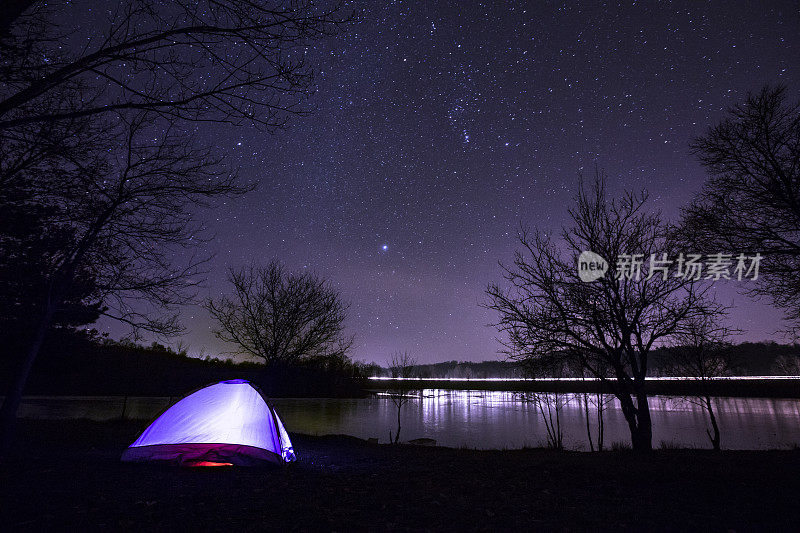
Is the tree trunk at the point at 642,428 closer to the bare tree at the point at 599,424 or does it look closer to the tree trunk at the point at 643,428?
the tree trunk at the point at 643,428

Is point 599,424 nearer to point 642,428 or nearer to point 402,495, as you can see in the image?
point 642,428

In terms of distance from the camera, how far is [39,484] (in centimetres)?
595

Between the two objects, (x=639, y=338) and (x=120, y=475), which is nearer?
(x=120, y=475)

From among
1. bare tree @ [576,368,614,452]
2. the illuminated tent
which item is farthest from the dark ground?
bare tree @ [576,368,614,452]

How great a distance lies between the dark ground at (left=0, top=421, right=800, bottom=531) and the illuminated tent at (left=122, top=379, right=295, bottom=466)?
342mm

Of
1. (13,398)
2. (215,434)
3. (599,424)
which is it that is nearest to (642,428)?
(215,434)

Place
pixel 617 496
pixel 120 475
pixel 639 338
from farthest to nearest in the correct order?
pixel 639 338 < pixel 120 475 < pixel 617 496

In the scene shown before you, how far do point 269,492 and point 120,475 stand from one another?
325 cm

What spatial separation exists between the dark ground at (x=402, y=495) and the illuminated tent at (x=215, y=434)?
342 mm

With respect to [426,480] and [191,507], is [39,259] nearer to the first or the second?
[191,507]

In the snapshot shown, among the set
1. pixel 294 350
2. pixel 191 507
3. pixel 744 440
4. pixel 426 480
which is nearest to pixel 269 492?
pixel 191 507

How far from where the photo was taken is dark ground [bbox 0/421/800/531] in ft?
14.6

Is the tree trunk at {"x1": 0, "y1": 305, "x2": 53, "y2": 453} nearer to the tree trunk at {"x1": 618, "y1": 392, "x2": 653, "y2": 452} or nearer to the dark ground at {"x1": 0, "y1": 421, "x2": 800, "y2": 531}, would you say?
the dark ground at {"x1": 0, "y1": 421, "x2": 800, "y2": 531}

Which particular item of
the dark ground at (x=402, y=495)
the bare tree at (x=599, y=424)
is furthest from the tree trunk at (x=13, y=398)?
the bare tree at (x=599, y=424)
